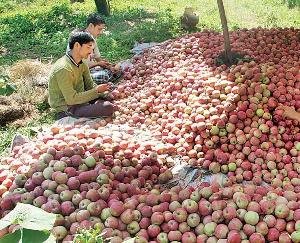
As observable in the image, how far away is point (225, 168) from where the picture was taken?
4.25 meters

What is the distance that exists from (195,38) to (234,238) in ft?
14.3

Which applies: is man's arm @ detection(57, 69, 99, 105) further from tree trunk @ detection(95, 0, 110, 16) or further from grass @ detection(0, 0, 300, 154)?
→ tree trunk @ detection(95, 0, 110, 16)

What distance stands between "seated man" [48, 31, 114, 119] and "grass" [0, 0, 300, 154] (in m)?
2.67

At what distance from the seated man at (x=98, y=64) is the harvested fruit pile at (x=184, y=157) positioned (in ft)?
0.91

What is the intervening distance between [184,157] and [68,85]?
153cm

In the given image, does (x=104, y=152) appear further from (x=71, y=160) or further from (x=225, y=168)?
(x=225, y=168)

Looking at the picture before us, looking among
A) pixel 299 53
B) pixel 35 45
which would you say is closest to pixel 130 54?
pixel 35 45

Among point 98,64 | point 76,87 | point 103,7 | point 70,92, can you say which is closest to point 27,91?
point 98,64

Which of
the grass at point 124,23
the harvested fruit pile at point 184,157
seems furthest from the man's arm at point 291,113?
the grass at point 124,23

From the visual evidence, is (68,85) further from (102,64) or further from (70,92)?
(102,64)

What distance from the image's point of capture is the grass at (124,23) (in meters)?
8.87

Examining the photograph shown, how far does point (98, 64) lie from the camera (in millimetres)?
6418

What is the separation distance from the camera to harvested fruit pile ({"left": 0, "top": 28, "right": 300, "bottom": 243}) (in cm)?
330

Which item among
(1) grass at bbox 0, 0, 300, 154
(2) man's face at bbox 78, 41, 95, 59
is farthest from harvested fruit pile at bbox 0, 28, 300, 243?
(1) grass at bbox 0, 0, 300, 154
